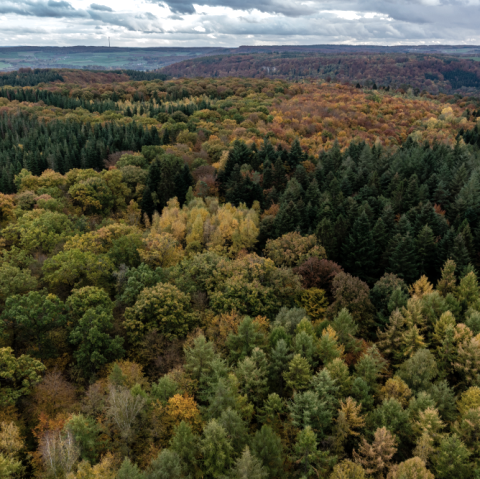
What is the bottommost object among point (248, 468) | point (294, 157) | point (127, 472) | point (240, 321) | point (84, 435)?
point (84, 435)

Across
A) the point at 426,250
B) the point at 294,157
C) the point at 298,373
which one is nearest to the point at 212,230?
the point at 298,373

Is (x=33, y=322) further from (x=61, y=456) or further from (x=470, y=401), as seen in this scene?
(x=470, y=401)

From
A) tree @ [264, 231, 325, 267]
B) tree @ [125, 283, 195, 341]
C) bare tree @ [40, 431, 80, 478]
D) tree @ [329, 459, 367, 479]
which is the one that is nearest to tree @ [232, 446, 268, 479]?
tree @ [329, 459, 367, 479]

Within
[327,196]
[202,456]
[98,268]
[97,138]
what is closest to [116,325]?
[98,268]

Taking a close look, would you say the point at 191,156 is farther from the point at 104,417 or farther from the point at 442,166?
the point at 104,417

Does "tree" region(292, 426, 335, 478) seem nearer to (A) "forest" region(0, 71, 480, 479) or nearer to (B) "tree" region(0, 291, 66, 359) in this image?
(A) "forest" region(0, 71, 480, 479)

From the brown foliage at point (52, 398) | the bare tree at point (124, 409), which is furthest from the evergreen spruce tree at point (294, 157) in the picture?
the bare tree at point (124, 409)
